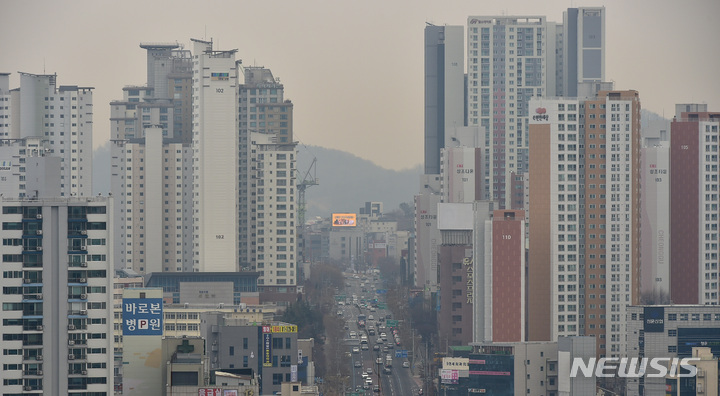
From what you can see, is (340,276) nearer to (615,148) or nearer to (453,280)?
(453,280)

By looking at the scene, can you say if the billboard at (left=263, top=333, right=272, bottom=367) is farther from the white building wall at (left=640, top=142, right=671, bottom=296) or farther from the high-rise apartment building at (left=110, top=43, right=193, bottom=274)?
the high-rise apartment building at (left=110, top=43, right=193, bottom=274)

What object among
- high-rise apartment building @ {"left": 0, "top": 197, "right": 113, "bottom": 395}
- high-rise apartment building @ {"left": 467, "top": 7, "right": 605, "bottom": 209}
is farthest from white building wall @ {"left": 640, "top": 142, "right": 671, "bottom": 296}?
high-rise apartment building @ {"left": 0, "top": 197, "right": 113, "bottom": 395}

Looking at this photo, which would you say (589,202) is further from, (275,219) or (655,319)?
(275,219)

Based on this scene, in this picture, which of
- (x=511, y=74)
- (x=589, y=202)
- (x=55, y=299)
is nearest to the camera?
(x=55, y=299)

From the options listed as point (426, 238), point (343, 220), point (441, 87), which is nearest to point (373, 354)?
point (426, 238)

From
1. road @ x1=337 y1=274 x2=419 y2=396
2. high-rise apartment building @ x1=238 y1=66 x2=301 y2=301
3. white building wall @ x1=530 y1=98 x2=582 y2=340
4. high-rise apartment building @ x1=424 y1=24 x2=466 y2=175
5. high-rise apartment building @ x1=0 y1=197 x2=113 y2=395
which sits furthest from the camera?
high-rise apartment building @ x1=424 y1=24 x2=466 y2=175
